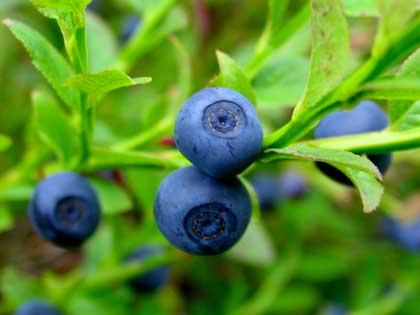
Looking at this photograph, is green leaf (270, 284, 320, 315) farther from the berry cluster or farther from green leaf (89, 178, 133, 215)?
the berry cluster

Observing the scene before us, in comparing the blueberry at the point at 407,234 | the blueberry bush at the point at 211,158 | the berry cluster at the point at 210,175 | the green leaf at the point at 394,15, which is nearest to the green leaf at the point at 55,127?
the blueberry bush at the point at 211,158

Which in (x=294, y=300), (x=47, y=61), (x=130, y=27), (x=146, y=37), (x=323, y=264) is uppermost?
(x=130, y=27)

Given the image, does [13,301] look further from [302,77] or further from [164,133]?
[302,77]

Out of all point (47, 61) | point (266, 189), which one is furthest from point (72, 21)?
point (266, 189)

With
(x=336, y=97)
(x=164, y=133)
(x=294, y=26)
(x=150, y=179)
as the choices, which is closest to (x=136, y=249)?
(x=150, y=179)

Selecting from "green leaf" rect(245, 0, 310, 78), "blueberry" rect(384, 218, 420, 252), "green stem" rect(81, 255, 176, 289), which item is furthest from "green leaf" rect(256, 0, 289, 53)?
"blueberry" rect(384, 218, 420, 252)

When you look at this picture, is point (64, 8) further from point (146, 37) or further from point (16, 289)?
point (16, 289)

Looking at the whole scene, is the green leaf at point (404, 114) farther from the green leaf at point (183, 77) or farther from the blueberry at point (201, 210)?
the green leaf at point (183, 77)
